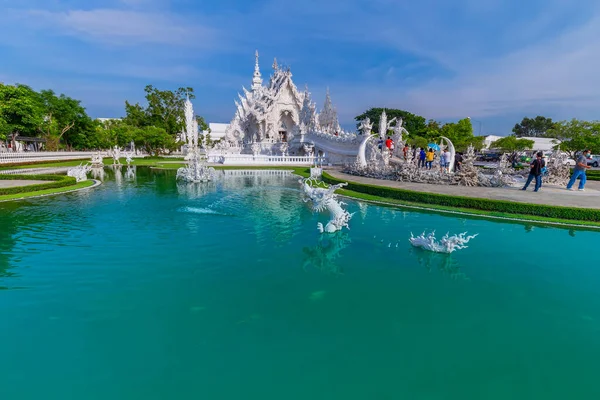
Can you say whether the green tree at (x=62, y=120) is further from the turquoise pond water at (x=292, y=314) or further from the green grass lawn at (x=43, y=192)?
the turquoise pond water at (x=292, y=314)

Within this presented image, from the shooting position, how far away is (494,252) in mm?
9523

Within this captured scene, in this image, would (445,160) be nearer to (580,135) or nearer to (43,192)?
(43,192)

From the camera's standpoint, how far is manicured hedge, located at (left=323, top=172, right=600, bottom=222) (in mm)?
12453

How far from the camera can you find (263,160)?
41.0 metres

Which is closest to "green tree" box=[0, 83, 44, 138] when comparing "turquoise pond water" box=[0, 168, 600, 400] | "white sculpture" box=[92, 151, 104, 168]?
"white sculpture" box=[92, 151, 104, 168]

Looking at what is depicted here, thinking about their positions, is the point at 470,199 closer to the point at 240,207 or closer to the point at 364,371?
the point at 240,207

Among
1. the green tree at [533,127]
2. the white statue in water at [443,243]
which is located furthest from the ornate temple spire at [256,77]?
the green tree at [533,127]

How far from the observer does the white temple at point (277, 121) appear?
49.2 meters

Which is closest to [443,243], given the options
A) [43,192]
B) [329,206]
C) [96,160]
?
[329,206]

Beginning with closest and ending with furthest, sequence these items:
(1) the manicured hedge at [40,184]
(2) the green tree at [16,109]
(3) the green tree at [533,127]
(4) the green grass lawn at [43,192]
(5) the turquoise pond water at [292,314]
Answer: (5) the turquoise pond water at [292,314], (4) the green grass lawn at [43,192], (1) the manicured hedge at [40,184], (2) the green tree at [16,109], (3) the green tree at [533,127]

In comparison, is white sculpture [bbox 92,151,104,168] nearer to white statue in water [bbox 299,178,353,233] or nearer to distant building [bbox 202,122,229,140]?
white statue in water [bbox 299,178,353,233]

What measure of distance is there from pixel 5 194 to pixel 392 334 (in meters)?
20.6

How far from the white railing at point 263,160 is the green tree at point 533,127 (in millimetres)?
89864

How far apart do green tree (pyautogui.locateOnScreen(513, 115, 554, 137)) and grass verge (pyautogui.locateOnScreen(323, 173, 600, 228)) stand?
105059 mm
